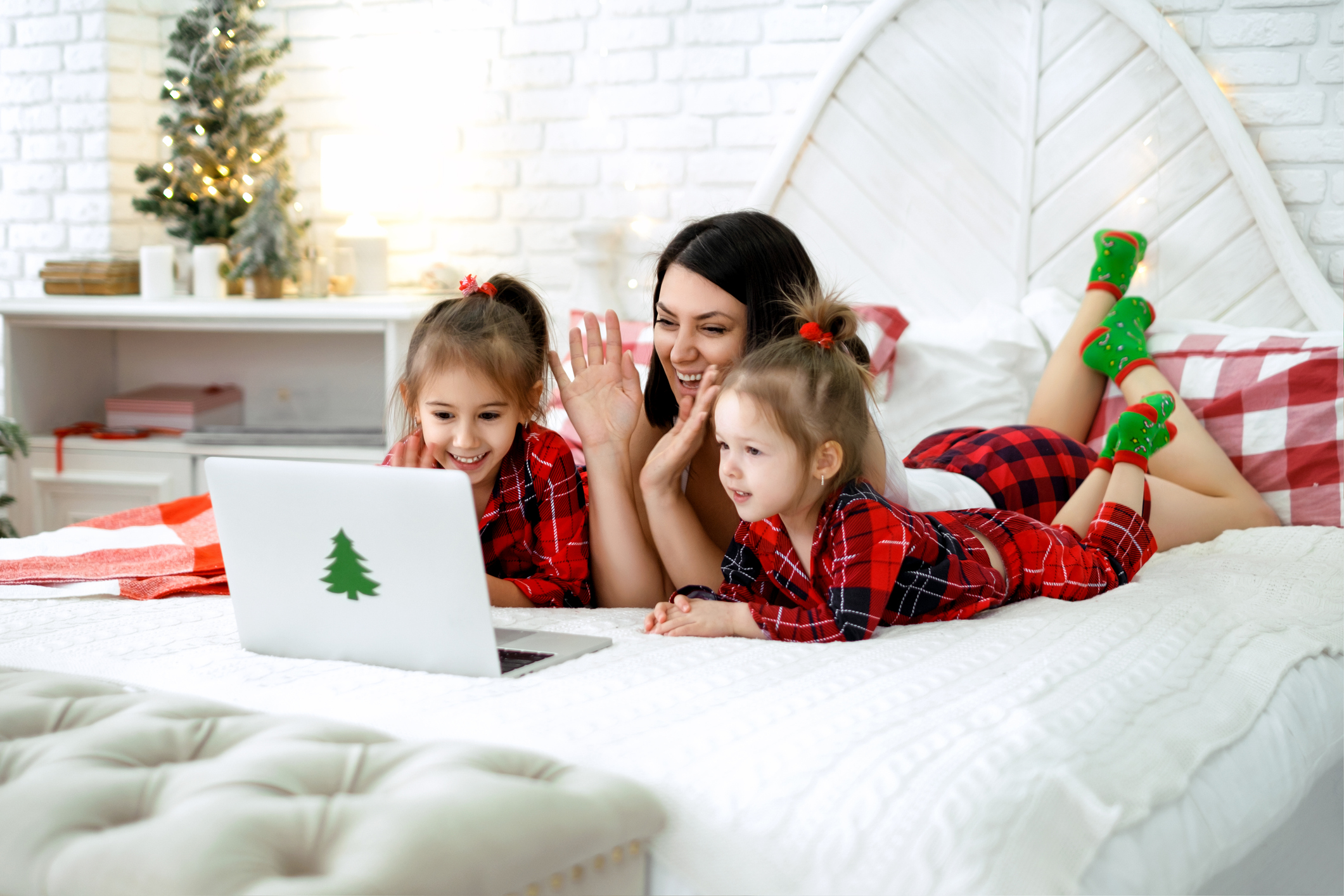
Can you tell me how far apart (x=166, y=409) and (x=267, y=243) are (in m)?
0.53

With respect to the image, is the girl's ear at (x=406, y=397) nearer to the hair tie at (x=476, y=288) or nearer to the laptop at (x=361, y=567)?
the hair tie at (x=476, y=288)

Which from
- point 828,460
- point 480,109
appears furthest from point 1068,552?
point 480,109

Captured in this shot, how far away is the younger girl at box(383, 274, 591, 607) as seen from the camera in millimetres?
1515

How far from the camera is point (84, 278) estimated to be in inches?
121

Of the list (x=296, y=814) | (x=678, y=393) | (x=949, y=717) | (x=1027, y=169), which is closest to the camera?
(x=296, y=814)

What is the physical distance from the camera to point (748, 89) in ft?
9.29

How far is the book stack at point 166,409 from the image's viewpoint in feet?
10.0

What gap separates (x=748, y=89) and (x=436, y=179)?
35.6 inches

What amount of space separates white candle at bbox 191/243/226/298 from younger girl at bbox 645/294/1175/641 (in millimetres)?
A: 2052

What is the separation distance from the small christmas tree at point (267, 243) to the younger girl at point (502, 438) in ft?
4.93

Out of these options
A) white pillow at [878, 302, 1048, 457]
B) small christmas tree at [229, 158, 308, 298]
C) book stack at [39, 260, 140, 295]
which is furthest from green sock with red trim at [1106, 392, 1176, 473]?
book stack at [39, 260, 140, 295]

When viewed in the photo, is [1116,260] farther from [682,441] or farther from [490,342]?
[490,342]

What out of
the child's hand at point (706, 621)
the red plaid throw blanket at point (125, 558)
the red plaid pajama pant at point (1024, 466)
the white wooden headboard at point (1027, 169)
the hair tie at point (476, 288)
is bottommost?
the red plaid throw blanket at point (125, 558)

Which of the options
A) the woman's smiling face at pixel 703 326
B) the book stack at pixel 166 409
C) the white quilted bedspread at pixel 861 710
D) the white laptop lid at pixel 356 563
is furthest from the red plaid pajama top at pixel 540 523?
the book stack at pixel 166 409
